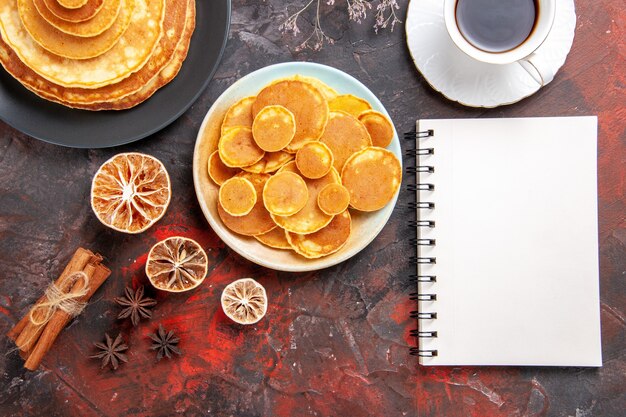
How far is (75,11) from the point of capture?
134 centimetres

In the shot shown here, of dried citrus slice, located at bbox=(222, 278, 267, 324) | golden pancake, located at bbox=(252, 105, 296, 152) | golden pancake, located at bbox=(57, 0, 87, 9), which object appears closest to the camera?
golden pancake, located at bbox=(57, 0, 87, 9)

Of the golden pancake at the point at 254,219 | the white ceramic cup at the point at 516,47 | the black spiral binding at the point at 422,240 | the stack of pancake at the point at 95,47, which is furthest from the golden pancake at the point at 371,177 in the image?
the stack of pancake at the point at 95,47

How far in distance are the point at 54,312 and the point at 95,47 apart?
81cm

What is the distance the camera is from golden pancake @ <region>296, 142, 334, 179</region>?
1556mm

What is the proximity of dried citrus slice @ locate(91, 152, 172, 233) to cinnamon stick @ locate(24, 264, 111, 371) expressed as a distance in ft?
0.64

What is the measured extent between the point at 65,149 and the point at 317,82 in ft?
2.75

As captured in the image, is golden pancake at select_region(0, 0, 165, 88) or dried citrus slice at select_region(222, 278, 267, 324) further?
dried citrus slice at select_region(222, 278, 267, 324)

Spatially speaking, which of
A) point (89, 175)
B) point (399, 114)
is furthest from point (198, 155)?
point (399, 114)

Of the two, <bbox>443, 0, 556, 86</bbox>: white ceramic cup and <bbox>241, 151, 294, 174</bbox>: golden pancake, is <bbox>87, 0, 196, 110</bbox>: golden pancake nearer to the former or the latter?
<bbox>241, 151, 294, 174</bbox>: golden pancake

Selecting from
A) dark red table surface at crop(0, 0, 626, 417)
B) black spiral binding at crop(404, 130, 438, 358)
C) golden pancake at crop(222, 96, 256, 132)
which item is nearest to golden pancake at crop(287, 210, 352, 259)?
dark red table surface at crop(0, 0, 626, 417)

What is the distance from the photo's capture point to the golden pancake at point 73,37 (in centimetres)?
139

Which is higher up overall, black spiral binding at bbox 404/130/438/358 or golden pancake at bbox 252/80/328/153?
golden pancake at bbox 252/80/328/153

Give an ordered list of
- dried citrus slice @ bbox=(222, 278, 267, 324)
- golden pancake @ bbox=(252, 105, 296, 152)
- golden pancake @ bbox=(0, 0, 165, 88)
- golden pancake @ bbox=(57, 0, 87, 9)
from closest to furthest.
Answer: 1. golden pancake @ bbox=(57, 0, 87, 9)
2. golden pancake @ bbox=(0, 0, 165, 88)
3. golden pancake @ bbox=(252, 105, 296, 152)
4. dried citrus slice @ bbox=(222, 278, 267, 324)

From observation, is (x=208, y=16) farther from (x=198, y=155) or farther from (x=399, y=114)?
(x=399, y=114)
